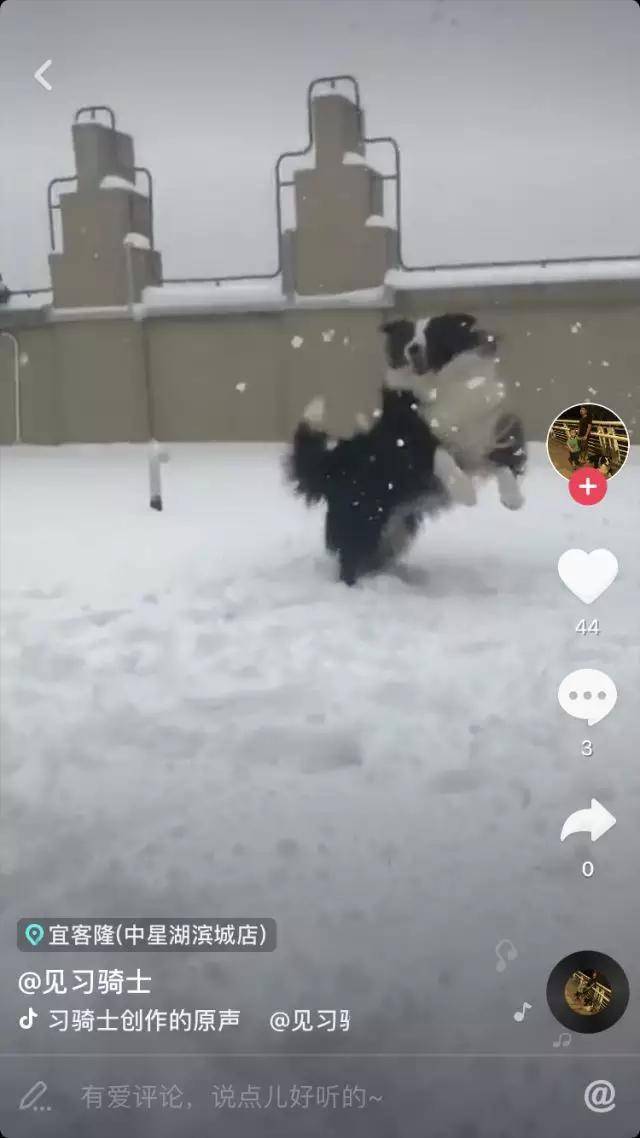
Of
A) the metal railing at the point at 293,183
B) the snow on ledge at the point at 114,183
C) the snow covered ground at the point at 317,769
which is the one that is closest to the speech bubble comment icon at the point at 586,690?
the snow covered ground at the point at 317,769

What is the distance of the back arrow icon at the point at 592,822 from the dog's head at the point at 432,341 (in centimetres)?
43

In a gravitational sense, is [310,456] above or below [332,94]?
below

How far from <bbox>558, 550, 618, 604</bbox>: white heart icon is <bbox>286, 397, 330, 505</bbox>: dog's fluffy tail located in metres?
0.23

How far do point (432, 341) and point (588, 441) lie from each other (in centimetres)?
17

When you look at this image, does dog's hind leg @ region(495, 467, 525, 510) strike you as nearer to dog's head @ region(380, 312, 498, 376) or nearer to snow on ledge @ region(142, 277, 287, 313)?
dog's head @ region(380, 312, 498, 376)

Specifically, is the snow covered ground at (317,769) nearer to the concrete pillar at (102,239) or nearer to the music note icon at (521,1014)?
the music note icon at (521,1014)

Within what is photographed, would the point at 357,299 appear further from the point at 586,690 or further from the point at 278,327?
the point at 586,690

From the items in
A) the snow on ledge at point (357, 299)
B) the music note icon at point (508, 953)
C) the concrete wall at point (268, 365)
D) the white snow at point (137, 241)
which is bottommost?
the music note icon at point (508, 953)

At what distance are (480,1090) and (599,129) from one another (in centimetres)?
87

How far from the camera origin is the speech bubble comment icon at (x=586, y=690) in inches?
28.1

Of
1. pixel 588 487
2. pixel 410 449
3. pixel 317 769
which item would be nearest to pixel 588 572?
pixel 588 487

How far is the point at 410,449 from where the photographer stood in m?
0.75

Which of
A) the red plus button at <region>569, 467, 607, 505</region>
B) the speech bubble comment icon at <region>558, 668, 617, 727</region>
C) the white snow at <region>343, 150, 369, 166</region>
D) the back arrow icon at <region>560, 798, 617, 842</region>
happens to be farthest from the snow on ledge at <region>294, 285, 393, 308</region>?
the back arrow icon at <region>560, 798, 617, 842</region>

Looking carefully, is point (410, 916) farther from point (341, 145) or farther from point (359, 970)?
point (341, 145)
